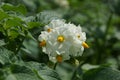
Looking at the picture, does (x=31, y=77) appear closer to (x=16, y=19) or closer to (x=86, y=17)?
(x=16, y=19)

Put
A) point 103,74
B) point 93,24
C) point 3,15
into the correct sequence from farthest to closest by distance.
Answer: point 93,24
point 103,74
point 3,15

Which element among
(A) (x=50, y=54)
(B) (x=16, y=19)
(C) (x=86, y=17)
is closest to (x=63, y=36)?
(A) (x=50, y=54)

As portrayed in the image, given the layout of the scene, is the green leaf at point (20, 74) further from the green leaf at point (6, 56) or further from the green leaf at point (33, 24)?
the green leaf at point (33, 24)

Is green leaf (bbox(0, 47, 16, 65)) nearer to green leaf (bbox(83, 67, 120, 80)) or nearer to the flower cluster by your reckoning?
the flower cluster

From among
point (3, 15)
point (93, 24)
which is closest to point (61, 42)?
point (3, 15)

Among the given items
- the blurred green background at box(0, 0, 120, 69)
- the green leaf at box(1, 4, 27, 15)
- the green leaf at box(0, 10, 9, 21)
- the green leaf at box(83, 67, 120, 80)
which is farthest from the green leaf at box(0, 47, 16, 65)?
the blurred green background at box(0, 0, 120, 69)

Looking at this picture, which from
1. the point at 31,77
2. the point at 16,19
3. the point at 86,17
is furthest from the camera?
the point at 86,17

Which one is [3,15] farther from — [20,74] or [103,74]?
[103,74]
